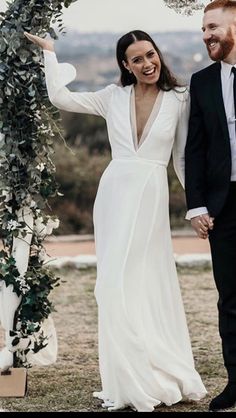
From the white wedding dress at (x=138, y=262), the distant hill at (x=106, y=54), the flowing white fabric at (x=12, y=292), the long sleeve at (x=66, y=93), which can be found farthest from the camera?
the distant hill at (x=106, y=54)

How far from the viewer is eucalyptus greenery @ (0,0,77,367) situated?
5.95 m

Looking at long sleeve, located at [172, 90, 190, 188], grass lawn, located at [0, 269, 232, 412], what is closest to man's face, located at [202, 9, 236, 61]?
long sleeve, located at [172, 90, 190, 188]

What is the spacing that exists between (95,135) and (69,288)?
942 centimetres

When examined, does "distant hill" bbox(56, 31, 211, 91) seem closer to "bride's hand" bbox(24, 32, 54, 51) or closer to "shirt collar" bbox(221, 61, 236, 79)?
"bride's hand" bbox(24, 32, 54, 51)

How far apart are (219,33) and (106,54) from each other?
21660mm

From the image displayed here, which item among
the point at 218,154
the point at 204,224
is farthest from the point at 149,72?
the point at 204,224

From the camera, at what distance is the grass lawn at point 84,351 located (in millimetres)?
5965

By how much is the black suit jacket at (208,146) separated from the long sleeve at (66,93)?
522 mm

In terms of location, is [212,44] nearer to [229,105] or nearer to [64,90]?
[229,105]

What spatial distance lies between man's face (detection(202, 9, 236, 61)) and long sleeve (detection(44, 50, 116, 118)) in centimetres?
61

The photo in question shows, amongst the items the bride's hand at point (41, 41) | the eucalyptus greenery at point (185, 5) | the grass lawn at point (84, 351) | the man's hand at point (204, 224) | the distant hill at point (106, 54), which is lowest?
the grass lawn at point (84, 351)

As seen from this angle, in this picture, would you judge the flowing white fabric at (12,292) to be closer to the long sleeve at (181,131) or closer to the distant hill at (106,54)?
the long sleeve at (181,131)

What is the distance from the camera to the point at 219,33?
5.48 meters

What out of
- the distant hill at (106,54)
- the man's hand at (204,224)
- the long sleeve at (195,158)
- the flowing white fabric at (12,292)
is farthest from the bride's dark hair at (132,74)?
the distant hill at (106,54)
